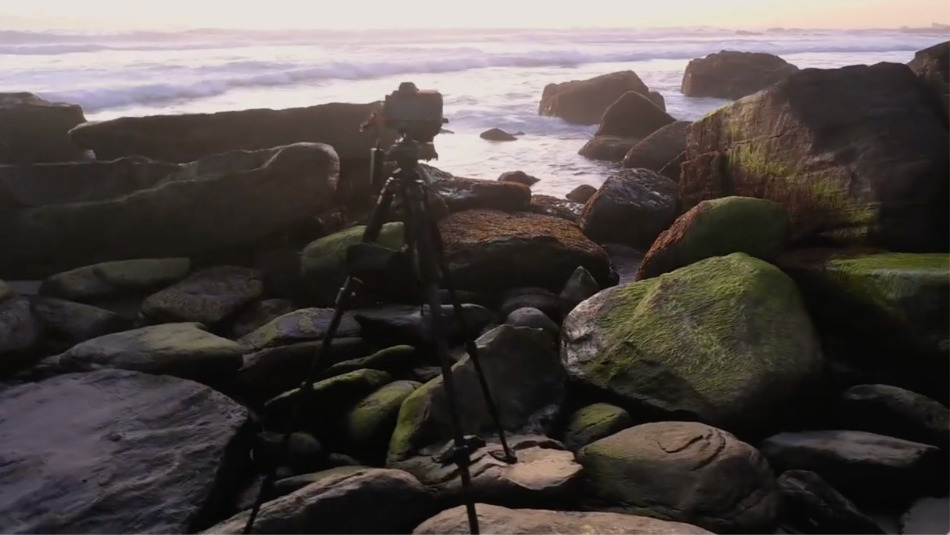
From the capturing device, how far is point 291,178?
696 centimetres

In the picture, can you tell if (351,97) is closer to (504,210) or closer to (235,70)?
(235,70)

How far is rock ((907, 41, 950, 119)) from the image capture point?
5.43 metres

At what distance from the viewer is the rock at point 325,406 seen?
4.37m

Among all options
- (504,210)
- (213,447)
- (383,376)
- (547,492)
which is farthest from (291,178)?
(547,492)

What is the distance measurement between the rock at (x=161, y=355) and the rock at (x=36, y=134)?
5170mm

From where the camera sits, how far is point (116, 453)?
3.89 metres

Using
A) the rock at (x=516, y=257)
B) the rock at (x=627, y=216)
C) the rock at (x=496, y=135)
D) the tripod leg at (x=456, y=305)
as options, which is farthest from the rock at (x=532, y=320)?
the rock at (x=496, y=135)

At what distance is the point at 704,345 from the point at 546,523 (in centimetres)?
160

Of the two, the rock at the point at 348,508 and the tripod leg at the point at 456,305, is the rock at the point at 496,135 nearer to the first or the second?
the tripod leg at the point at 456,305

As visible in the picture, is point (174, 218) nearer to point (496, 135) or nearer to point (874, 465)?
point (874, 465)

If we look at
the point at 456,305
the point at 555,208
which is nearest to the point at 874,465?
the point at 456,305

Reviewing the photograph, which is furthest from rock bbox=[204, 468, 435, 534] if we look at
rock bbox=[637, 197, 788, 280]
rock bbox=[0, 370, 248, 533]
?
rock bbox=[637, 197, 788, 280]

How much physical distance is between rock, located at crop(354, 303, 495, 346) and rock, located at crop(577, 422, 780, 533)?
1.77m

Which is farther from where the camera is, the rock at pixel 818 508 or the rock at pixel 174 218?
the rock at pixel 174 218
